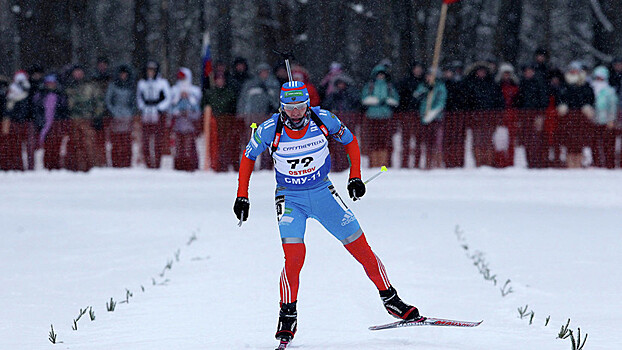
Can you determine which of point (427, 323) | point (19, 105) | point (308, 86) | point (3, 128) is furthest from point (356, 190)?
point (3, 128)

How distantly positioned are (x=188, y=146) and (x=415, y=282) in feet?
36.3

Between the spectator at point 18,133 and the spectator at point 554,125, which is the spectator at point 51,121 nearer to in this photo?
the spectator at point 18,133

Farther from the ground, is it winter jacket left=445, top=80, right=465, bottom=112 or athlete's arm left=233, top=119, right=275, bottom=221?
winter jacket left=445, top=80, right=465, bottom=112

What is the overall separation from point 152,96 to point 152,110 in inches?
11.5

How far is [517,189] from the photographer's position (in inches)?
706

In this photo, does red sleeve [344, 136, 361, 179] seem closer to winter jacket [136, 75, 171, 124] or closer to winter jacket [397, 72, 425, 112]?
winter jacket [397, 72, 425, 112]

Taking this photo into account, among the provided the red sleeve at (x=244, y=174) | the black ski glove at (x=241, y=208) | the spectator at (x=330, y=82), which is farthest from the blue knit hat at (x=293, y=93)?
the spectator at (x=330, y=82)

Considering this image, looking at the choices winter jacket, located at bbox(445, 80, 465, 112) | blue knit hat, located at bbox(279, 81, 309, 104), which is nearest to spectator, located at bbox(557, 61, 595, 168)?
winter jacket, located at bbox(445, 80, 465, 112)

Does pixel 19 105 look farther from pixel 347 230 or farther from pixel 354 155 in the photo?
pixel 347 230

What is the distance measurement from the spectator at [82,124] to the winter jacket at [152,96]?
2.68ft

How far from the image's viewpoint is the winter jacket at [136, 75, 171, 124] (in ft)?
67.1

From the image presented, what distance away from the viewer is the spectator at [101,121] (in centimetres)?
2012

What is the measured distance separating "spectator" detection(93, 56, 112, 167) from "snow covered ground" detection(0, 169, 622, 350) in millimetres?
643

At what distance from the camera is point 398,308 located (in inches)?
286
